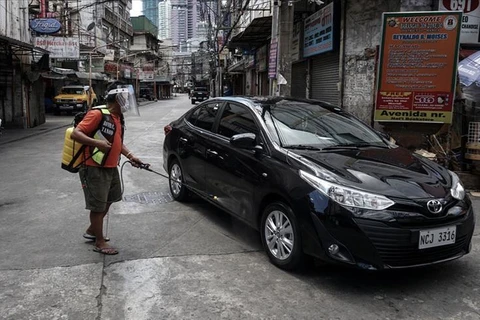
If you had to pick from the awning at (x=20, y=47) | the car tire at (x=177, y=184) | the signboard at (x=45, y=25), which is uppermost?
the signboard at (x=45, y=25)

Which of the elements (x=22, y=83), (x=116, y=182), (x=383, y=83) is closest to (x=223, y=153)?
(x=116, y=182)

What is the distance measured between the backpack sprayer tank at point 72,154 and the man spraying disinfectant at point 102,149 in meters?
0.05

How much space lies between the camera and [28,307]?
3408mm

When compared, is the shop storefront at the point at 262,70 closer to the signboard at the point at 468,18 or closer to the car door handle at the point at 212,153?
the signboard at the point at 468,18

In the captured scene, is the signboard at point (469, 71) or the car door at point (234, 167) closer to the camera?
the car door at point (234, 167)

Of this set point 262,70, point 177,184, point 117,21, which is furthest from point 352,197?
point 117,21

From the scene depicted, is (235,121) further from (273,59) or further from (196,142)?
(273,59)

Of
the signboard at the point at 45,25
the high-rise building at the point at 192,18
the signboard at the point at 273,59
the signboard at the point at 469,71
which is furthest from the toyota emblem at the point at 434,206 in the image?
the high-rise building at the point at 192,18

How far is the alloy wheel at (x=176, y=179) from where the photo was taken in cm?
642

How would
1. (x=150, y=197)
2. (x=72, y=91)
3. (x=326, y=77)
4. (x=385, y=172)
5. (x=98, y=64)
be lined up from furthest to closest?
(x=98, y=64) < (x=72, y=91) < (x=326, y=77) < (x=150, y=197) < (x=385, y=172)

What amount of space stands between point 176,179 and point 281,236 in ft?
9.38

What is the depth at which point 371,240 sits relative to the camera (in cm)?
342

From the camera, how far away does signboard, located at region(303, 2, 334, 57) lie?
12258 mm

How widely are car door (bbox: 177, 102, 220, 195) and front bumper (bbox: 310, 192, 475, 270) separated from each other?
2322mm
